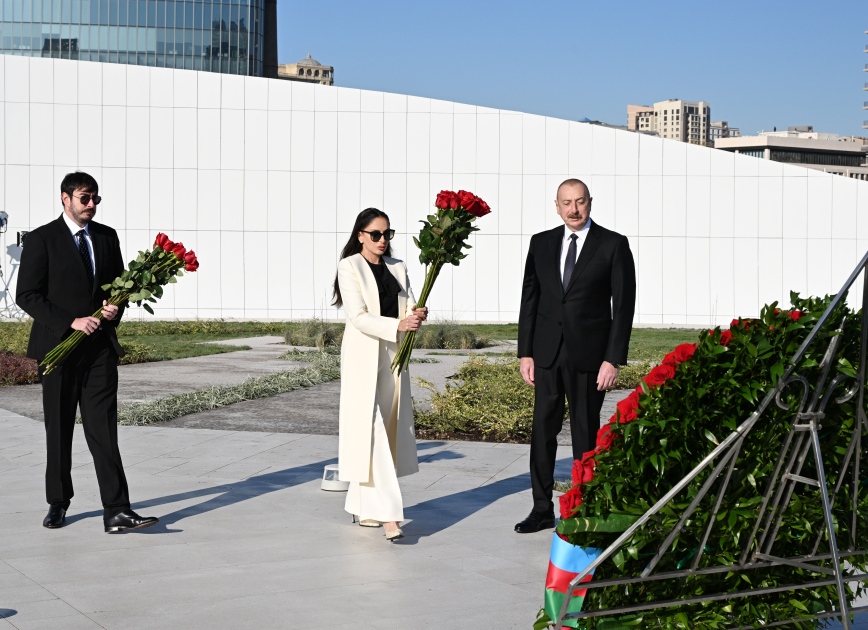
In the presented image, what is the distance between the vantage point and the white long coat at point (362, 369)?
548cm

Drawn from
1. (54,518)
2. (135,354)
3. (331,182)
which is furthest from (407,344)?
(331,182)

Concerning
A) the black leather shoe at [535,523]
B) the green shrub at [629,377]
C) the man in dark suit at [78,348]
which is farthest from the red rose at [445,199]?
the green shrub at [629,377]

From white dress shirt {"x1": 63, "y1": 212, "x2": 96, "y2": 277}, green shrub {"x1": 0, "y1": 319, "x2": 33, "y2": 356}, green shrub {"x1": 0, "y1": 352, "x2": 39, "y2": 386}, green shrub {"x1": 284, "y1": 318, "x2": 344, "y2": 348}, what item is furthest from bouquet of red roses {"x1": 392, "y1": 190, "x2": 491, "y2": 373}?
green shrub {"x1": 284, "y1": 318, "x2": 344, "y2": 348}

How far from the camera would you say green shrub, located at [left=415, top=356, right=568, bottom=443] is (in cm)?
934

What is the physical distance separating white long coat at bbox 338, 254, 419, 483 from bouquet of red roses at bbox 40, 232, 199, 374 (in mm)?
949

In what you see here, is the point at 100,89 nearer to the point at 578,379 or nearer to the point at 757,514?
the point at 578,379

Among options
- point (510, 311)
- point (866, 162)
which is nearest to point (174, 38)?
point (510, 311)

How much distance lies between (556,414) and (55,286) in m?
3.12

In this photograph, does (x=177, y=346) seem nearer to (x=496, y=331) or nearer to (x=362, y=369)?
(x=496, y=331)

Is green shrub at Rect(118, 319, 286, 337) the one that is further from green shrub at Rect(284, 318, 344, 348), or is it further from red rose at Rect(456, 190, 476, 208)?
red rose at Rect(456, 190, 476, 208)

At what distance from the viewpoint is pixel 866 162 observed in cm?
17150

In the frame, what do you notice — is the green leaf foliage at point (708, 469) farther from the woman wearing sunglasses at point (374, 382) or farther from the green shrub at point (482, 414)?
the green shrub at point (482, 414)

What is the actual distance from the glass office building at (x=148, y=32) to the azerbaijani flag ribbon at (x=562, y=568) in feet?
221

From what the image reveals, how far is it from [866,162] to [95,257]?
611 ft
